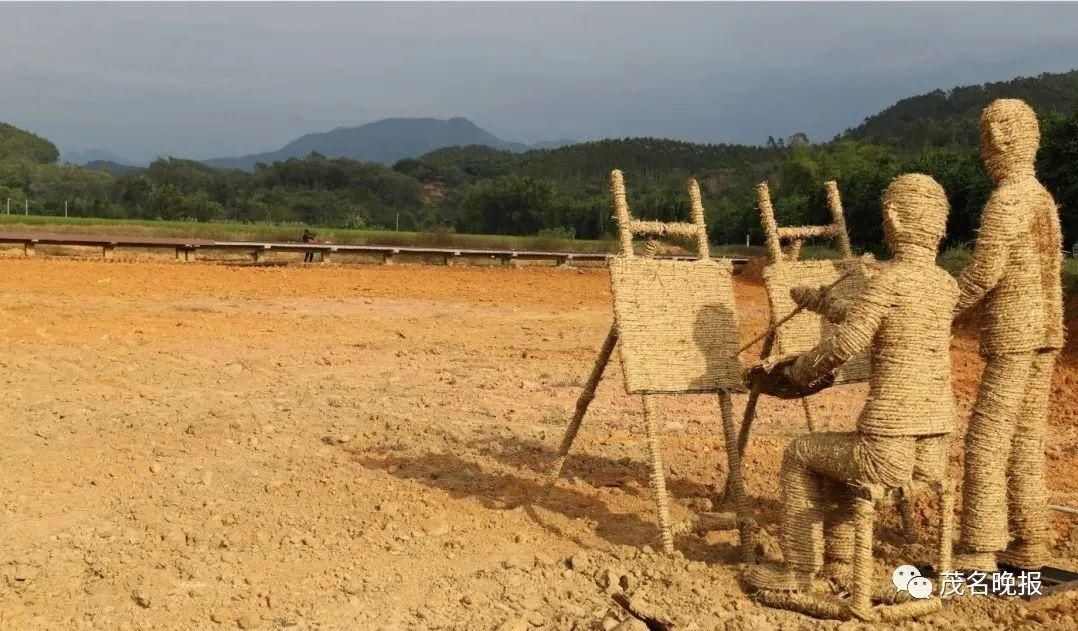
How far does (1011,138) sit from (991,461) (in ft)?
5.91

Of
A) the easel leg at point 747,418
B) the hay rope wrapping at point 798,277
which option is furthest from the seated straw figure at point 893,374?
the hay rope wrapping at point 798,277

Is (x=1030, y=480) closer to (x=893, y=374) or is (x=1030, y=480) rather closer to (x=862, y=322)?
(x=893, y=374)

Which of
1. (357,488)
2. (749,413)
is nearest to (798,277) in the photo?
(749,413)

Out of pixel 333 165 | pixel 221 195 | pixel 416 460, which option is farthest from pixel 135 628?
pixel 333 165

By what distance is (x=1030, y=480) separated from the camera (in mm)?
5473

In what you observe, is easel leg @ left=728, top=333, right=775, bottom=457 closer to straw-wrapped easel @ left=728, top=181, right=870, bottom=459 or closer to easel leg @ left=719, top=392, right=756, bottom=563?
straw-wrapped easel @ left=728, top=181, right=870, bottom=459

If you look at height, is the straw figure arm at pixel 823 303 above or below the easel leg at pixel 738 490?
above

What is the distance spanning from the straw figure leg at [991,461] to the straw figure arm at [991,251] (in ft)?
1.52

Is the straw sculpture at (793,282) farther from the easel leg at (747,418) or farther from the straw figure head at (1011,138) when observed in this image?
the straw figure head at (1011,138)

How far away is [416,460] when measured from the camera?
7508 mm

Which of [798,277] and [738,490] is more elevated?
[798,277]

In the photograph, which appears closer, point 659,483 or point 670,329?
point 659,483

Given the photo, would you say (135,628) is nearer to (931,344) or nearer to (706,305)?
(706,305)

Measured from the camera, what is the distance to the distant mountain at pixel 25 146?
11271 centimetres
